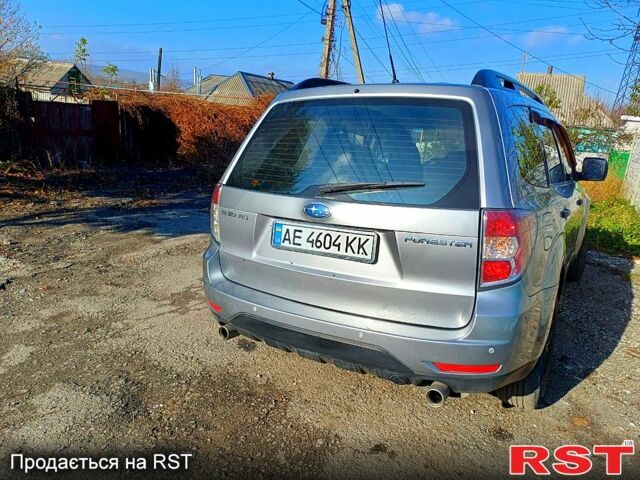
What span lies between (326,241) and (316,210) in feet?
0.52

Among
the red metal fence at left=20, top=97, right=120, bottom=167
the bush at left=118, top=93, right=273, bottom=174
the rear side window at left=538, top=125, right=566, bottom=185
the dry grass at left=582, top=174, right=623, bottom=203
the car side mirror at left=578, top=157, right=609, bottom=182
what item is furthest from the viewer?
the bush at left=118, top=93, right=273, bottom=174

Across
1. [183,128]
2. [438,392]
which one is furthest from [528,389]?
[183,128]

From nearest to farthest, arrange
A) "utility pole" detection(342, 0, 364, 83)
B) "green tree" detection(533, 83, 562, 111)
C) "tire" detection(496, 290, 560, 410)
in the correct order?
1. "tire" detection(496, 290, 560, 410)
2. "green tree" detection(533, 83, 562, 111)
3. "utility pole" detection(342, 0, 364, 83)

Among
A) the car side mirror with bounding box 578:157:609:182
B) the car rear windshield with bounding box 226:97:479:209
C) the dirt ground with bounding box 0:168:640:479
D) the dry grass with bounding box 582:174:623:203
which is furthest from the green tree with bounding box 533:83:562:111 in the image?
the car rear windshield with bounding box 226:97:479:209

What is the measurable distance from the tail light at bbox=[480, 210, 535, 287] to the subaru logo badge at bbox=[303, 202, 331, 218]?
712 mm

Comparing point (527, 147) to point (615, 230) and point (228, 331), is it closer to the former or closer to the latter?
point (228, 331)

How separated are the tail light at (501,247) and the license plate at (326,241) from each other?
479 millimetres

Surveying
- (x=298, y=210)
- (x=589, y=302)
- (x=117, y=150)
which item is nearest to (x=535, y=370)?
(x=298, y=210)

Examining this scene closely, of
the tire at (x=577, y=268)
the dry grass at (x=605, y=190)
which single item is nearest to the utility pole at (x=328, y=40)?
the dry grass at (x=605, y=190)

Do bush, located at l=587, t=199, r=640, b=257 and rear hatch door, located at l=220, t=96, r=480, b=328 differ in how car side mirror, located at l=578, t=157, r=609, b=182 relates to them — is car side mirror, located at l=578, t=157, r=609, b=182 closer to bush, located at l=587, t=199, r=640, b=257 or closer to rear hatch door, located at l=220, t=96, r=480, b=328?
bush, located at l=587, t=199, r=640, b=257

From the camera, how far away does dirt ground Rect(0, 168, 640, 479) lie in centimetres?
221

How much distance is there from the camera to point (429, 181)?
2.03 m

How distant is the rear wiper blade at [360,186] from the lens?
206cm

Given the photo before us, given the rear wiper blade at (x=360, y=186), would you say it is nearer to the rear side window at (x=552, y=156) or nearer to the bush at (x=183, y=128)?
the rear side window at (x=552, y=156)
